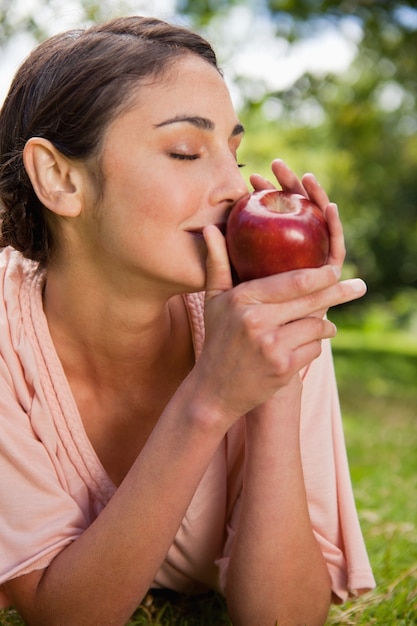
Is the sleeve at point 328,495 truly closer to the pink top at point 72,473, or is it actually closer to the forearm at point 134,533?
the pink top at point 72,473

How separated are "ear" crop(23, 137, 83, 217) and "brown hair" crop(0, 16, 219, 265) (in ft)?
0.11

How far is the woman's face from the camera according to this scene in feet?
6.91

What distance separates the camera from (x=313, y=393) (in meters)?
2.50

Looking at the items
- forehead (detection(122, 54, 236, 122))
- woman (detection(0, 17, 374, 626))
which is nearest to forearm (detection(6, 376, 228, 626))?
woman (detection(0, 17, 374, 626))

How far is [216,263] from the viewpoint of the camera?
6.73 feet

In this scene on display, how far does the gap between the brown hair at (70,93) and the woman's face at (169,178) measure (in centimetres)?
7

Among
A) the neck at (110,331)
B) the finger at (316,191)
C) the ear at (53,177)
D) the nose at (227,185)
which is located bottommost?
the neck at (110,331)

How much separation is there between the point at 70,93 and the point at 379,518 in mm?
2467

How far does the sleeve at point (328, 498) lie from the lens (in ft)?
8.07

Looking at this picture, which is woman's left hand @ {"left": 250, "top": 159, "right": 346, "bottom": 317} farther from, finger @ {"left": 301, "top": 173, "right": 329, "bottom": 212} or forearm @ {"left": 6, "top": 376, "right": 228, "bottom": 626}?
forearm @ {"left": 6, "top": 376, "right": 228, "bottom": 626}

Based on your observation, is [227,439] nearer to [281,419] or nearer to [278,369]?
[281,419]

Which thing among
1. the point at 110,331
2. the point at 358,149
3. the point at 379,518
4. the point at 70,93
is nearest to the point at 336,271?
the point at 110,331

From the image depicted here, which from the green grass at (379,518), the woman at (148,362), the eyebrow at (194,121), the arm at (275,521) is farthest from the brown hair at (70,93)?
the green grass at (379,518)

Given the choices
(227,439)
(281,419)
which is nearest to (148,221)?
(281,419)
